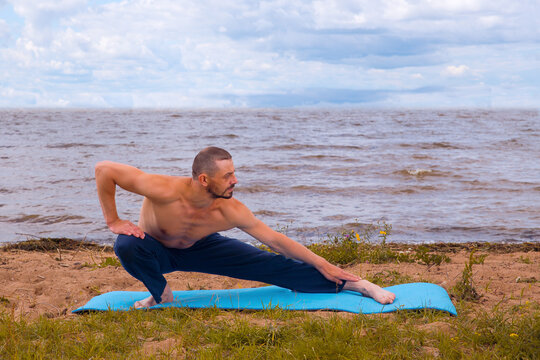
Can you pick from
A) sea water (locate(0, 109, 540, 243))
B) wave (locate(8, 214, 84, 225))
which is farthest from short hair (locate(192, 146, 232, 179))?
wave (locate(8, 214, 84, 225))

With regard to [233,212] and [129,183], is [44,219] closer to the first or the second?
[129,183]

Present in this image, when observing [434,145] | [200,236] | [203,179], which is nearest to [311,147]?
[434,145]

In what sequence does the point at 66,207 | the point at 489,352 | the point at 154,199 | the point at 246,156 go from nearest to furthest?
the point at 489,352 < the point at 154,199 < the point at 66,207 < the point at 246,156

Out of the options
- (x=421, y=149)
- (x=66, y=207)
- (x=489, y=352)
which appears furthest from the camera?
(x=421, y=149)

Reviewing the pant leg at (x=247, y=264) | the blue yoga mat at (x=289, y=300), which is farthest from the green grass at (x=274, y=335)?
the pant leg at (x=247, y=264)

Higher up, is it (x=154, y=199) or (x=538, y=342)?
(x=154, y=199)

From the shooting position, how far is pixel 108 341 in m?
3.57

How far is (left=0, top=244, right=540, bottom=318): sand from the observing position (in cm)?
483

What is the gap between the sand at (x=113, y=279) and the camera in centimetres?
483

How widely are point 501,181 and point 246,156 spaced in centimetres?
985

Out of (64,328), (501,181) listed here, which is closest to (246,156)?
(501,181)

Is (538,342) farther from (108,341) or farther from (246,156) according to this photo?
(246,156)

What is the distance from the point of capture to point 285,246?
461 cm

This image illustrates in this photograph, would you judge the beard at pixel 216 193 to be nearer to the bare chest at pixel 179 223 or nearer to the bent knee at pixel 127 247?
the bare chest at pixel 179 223
